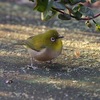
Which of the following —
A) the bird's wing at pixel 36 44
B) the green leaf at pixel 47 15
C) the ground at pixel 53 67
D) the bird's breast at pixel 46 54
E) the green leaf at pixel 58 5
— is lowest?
the ground at pixel 53 67

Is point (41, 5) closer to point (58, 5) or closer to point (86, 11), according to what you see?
point (58, 5)

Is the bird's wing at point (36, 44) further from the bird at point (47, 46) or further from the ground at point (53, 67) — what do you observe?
the ground at point (53, 67)

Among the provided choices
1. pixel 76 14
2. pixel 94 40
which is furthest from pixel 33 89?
pixel 94 40

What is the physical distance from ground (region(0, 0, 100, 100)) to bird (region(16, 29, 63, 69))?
200 millimetres

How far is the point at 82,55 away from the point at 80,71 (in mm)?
610

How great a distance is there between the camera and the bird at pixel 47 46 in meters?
4.63

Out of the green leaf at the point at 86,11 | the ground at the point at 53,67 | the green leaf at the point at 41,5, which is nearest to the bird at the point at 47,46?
the ground at the point at 53,67

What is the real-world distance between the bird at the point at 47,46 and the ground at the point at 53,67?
0.20 metres

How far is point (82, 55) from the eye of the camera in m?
5.30

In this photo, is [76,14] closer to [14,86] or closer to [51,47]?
[51,47]

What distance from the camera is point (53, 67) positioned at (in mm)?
4883

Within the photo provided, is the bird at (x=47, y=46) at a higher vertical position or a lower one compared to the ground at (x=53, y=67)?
higher

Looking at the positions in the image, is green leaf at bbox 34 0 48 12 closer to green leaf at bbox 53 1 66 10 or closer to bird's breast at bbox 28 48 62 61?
green leaf at bbox 53 1 66 10

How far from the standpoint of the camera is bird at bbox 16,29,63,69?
4.63 meters
